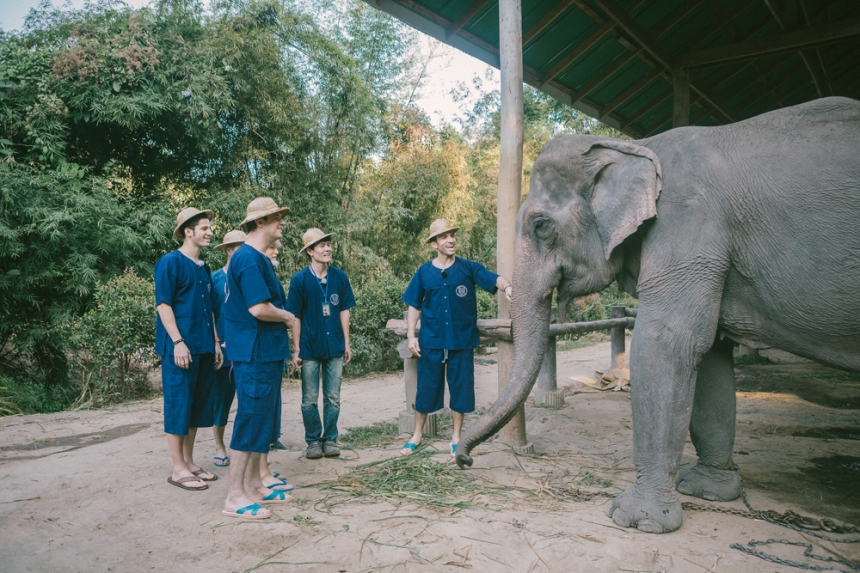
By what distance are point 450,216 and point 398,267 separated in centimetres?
161

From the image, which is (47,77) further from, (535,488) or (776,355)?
(776,355)

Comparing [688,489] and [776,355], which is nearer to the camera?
[688,489]

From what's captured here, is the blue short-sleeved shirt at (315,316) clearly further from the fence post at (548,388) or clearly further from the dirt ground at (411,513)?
the fence post at (548,388)

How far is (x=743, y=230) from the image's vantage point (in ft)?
10.4

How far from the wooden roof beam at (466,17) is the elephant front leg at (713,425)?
3.75 metres

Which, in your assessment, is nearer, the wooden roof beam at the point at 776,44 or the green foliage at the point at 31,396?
the wooden roof beam at the point at 776,44

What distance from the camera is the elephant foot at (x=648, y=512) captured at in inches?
123

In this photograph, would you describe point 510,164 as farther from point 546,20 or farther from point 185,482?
point 185,482

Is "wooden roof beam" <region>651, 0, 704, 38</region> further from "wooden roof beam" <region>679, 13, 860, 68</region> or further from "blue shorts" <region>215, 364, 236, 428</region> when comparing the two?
"blue shorts" <region>215, 364, 236, 428</region>

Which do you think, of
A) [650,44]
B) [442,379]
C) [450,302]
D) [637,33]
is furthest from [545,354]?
[650,44]

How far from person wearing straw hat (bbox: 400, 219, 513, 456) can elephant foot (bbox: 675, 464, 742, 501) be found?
1.66 metres

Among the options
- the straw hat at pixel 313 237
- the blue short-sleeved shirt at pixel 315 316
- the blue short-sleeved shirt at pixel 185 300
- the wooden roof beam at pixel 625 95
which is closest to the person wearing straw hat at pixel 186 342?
the blue short-sleeved shirt at pixel 185 300

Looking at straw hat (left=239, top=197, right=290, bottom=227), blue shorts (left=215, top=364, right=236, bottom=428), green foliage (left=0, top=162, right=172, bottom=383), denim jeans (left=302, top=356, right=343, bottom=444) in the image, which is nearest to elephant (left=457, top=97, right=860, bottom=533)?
denim jeans (left=302, top=356, right=343, bottom=444)

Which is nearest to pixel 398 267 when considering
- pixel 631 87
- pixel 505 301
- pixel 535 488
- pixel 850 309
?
pixel 631 87
